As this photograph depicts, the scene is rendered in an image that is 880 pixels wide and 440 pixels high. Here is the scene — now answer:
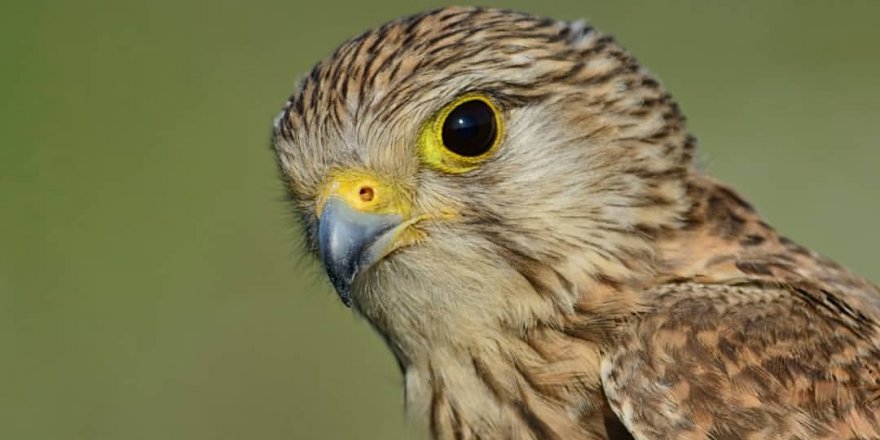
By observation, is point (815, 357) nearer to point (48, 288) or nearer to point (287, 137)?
point (287, 137)

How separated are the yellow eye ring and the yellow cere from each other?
0.42 ft

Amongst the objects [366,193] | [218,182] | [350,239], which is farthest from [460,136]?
[218,182]

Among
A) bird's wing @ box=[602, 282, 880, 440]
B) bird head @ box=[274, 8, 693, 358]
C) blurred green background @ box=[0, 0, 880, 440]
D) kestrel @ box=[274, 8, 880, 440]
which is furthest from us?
blurred green background @ box=[0, 0, 880, 440]

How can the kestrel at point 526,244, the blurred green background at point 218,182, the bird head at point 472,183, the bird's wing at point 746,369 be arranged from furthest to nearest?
1. the blurred green background at point 218,182
2. the bird head at point 472,183
3. the kestrel at point 526,244
4. the bird's wing at point 746,369

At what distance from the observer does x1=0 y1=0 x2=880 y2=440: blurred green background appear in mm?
8445

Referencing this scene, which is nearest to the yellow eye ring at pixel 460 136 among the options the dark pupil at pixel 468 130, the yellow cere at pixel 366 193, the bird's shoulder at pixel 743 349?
the dark pupil at pixel 468 130

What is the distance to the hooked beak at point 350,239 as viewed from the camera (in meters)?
4.36

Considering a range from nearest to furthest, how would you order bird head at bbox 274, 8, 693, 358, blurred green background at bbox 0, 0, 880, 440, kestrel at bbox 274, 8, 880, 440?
kestrel at bbox 274, 8, 880, 440
bird head at bbox 274, 8, 693, 358
blurred green background at bbox 0, 0, 880, 440

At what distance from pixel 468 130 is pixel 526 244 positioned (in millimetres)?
345

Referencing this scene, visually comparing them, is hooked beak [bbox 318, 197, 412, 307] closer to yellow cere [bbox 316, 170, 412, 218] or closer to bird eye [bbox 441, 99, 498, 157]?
yellow cere [bbox 316, 170, 412, 218]

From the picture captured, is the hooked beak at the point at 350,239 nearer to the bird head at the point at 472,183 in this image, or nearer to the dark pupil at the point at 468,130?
the bird head at the point at 472,183

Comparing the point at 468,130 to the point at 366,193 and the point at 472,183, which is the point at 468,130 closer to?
the point at 472,183

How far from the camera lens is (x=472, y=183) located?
4.48 metres

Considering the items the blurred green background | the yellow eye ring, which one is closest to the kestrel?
the yellow eye ring
